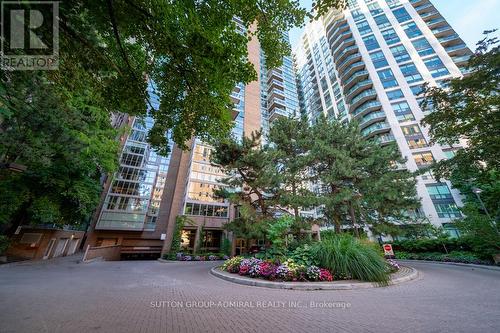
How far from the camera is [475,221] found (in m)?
14.1

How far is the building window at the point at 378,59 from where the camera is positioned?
144 feet

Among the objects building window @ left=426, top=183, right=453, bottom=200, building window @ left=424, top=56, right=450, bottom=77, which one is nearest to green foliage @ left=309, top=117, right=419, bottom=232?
building window @ left=426, top=183, right=453, bottom=200

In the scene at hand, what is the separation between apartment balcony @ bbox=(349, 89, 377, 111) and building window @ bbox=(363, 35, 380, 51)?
11.9 meters

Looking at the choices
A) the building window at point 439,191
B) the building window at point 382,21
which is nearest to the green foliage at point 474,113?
the building window at point 439,191

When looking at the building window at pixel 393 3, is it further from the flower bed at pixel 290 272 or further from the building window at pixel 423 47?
the flower bed at pixel 290 272

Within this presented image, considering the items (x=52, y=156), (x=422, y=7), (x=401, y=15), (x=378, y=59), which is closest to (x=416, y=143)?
(x=378, y=59)

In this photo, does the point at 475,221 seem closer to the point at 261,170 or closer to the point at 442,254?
the point at 442,254

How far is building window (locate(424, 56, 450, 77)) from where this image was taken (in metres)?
38.5

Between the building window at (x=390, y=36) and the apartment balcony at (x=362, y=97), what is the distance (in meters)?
13.7

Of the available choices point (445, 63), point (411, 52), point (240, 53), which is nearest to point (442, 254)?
point (240, 53)

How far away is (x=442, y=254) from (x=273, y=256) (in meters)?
19.5

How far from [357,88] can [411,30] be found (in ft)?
60.9

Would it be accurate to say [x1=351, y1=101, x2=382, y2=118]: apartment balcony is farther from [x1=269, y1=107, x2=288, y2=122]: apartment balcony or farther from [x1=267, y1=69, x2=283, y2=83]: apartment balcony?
[x1=267, y1=69, x2=283, y2=83]: apartment balcony

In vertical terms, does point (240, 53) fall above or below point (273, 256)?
above
